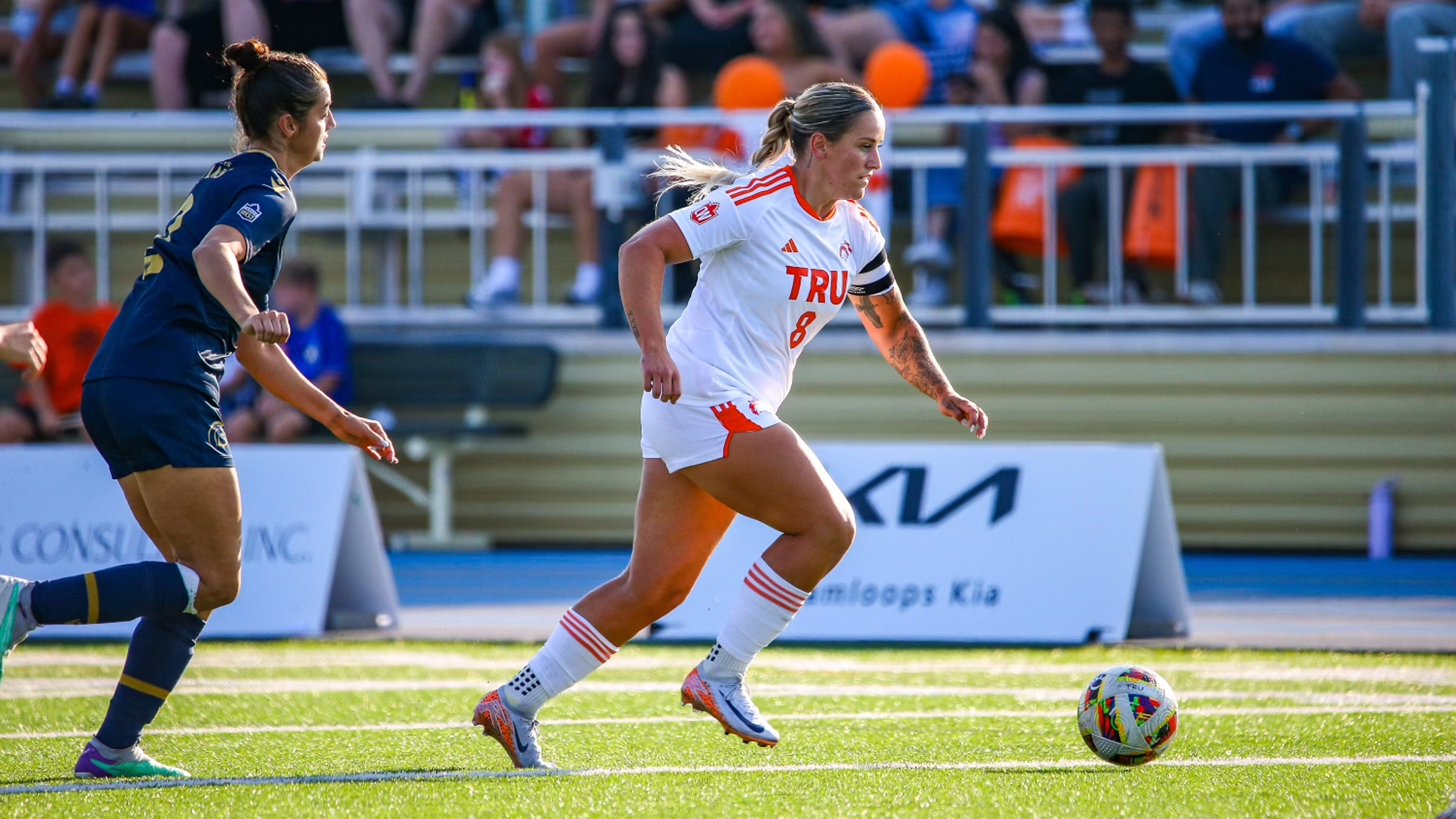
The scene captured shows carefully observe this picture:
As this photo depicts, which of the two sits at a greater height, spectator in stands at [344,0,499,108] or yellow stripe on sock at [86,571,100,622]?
spectator in stands at [344,0,499,108]

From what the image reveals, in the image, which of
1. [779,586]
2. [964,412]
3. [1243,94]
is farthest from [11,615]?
[1243,94]

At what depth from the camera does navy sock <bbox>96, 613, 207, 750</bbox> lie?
456cm

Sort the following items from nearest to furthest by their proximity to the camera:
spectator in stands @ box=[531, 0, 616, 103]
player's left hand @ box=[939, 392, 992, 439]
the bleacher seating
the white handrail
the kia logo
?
player's left hand @ box=[939, 392, 992, 439], the kia logo, the white handrail, the bleacher seating, spectator in stands @ box=[531, 0, 616, 103]

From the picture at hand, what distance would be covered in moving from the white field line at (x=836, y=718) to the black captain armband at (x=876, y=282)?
1.43 meters

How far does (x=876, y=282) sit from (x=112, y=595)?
2.27 meters

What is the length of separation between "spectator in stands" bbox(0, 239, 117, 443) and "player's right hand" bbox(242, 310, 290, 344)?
6.99 meters

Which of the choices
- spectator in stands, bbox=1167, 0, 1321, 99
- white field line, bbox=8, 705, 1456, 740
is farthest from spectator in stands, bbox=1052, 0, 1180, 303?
white field line, bbox=8, 705, 1456, 740

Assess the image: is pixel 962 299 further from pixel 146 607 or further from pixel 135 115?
pixel 146 607

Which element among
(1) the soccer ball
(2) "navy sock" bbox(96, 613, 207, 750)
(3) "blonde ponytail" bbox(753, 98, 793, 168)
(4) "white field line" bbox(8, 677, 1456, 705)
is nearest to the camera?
(2) "navy sock" bbox(96, 613, 207, 750)

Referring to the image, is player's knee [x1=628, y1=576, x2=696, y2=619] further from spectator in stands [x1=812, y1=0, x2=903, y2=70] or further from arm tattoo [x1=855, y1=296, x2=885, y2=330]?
spectator in stands [x1=812, y1=0, x2=903, y2=70]

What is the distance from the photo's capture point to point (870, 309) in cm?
514

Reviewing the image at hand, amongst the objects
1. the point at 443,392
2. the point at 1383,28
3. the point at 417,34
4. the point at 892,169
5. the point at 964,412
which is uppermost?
the point at 417,34

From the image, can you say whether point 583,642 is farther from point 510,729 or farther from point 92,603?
point 92,603

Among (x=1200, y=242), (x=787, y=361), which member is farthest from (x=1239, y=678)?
(x=1200, y=242)
